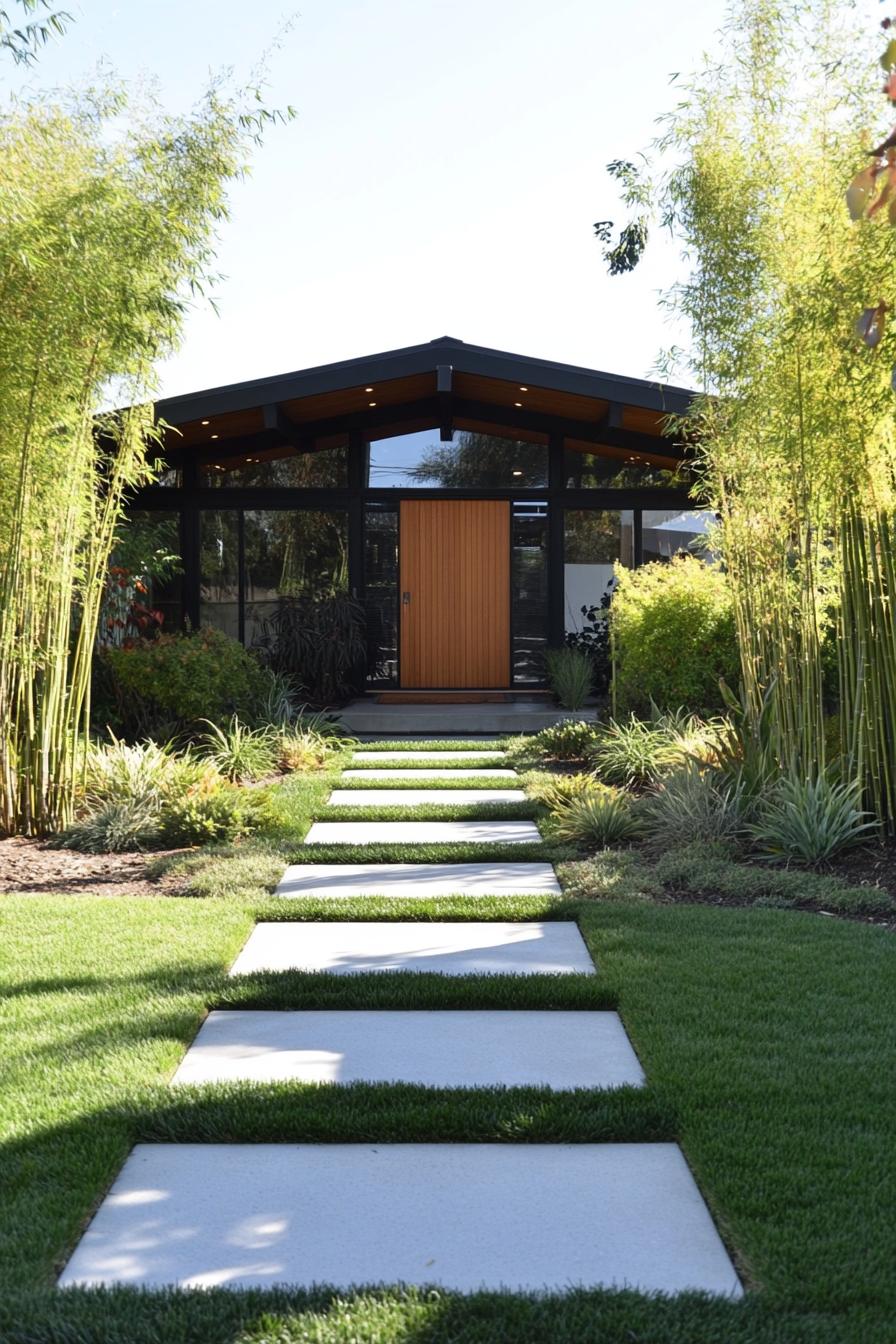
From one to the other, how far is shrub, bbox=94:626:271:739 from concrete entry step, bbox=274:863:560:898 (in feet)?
12.0

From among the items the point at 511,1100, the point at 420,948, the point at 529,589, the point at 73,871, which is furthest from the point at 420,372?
the point at 511,1100

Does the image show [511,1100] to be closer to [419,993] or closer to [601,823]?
[419,993]

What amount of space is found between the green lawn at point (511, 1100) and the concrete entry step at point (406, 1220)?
0.18ft

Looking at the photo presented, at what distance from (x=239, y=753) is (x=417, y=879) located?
123 inches

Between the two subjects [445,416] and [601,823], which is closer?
[601,823]

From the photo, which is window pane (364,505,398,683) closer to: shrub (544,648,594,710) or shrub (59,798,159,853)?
shrub (544,648,594,710)

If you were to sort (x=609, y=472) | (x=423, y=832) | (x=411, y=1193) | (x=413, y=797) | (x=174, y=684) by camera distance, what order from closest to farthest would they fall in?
(x=411, y=1193) < (x=423, y=832) < (x=413, y=797) < (x=174, y=684) < (x=609, y=472)

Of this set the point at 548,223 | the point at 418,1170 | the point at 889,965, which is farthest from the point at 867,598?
the point at 548,223

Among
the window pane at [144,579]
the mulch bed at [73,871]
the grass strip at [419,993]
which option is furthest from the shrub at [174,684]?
the grass strip at [419,993]

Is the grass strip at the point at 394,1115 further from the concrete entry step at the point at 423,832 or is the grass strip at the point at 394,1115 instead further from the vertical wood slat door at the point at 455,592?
the vertical wood slat door at the point at 455,592

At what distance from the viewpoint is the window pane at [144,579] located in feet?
33.6

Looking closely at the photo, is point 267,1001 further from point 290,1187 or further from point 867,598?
point 867,598

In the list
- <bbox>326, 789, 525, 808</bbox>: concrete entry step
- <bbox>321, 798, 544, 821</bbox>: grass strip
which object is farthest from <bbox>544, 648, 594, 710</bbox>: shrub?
<bbox>321, 798, 544, 821</bbox>: grass strip

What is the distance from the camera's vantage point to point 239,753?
8.09 meters
